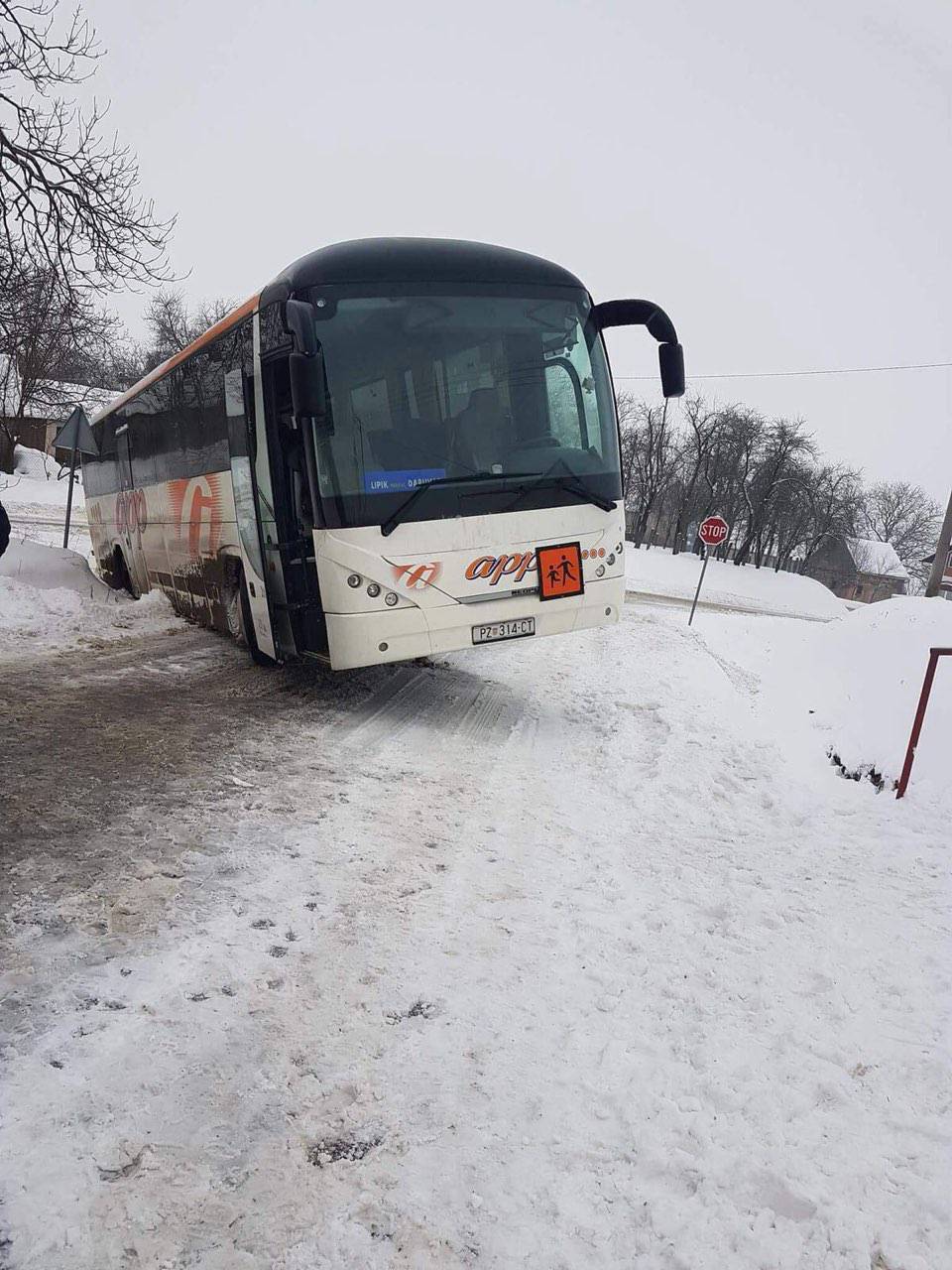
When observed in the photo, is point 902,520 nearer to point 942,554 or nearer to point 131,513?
point 942,554

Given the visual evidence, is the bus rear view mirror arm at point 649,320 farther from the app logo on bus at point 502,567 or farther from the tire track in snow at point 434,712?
the tire track in snow at point 434,712

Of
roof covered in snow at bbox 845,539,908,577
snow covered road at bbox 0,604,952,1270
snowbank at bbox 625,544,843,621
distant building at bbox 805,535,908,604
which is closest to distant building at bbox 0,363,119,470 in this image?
snowbank at bbox 625,544,843,621

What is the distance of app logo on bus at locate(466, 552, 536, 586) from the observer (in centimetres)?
619

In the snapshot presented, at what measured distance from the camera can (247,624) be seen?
7867 millimetres

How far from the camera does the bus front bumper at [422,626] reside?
19.6 feet

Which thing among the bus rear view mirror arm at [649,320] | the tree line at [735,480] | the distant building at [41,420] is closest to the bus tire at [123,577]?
the bus rear view mirror arm at [649,320]

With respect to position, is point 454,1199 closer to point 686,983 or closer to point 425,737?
point 686,983

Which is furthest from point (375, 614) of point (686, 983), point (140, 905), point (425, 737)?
point (686, 983)

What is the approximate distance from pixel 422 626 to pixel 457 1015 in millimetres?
3746

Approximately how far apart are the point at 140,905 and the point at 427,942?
1237 millimetres

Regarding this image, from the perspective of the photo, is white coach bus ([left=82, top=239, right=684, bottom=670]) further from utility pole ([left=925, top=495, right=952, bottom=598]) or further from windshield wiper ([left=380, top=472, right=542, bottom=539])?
utility pole ([left=925, top=495, right=952, bottom=598])

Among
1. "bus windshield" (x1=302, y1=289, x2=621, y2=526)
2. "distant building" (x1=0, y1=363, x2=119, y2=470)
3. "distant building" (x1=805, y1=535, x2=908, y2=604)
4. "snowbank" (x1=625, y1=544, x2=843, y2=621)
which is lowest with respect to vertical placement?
"distant building" (x1=805, y1=535, x2=908, y2=604)

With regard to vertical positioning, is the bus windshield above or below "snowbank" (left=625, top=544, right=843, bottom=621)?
above

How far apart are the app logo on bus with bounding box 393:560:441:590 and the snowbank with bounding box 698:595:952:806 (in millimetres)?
3636
